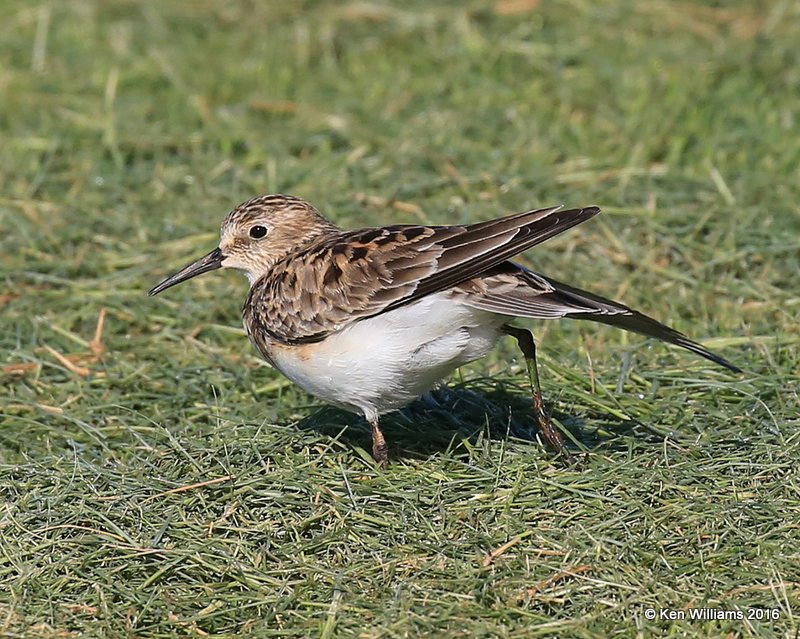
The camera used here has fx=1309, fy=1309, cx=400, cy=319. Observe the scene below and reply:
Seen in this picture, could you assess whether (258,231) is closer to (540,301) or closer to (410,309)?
(410,309)

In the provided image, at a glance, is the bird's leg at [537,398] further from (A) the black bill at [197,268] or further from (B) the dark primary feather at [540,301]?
(A) the black bill at [197,268]

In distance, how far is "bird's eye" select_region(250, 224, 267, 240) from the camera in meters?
7.36

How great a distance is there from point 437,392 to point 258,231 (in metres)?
1.36

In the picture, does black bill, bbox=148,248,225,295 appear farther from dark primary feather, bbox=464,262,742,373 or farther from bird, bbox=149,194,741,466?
dark primary feather, bbox=464,262,742,373

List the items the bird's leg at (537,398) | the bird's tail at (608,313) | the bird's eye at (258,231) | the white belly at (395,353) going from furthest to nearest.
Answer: the bird's eye at (258,231), the bird's leg at (537,398), the white belly at (395,353), the bird's tail at (608,313)

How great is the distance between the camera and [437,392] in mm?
7289

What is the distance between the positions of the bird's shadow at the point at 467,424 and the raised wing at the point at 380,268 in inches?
25.7

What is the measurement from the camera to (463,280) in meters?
6.17

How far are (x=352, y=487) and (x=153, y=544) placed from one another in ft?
3.24

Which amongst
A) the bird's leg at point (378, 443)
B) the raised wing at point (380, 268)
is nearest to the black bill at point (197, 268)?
the raised wing at point (380, 268)

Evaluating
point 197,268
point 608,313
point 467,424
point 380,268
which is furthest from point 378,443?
point 197,268

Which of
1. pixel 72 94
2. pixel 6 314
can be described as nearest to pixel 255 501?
pixel 6 314

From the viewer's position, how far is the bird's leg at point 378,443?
21.6 feet

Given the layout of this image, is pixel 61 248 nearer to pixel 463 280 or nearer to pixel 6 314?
pixel 6 314
